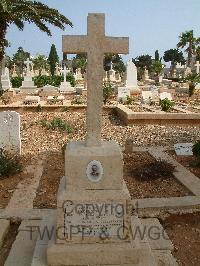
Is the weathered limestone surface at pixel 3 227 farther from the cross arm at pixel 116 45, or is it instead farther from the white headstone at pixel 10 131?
the white headstone at pixel 10 131

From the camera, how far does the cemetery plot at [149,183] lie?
17.9 feet

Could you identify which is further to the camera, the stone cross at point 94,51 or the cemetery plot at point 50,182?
the cemetery plot at point 50,182

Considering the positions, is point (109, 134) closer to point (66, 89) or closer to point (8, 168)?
point (8, 168)

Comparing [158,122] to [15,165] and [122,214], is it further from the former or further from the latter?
[122,214]

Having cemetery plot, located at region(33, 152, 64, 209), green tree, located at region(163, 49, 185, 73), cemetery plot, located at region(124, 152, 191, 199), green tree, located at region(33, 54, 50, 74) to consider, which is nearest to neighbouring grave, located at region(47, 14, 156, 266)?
cemetery plot, located at region(33, 152, 64, 209)

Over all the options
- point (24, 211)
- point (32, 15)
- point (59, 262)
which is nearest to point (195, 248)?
point (59, 262)

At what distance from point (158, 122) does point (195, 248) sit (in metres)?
8.27

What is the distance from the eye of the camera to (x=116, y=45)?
335 centimetres

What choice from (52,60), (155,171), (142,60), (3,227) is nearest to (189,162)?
(155,171)

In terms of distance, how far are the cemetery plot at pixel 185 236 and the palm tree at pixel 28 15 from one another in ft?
37.1

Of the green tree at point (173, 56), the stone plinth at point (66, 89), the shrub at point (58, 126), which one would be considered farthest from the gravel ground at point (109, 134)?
the green tree at point (173, 56)

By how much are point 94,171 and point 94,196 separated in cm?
24

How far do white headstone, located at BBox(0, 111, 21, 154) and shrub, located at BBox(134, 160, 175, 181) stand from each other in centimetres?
304

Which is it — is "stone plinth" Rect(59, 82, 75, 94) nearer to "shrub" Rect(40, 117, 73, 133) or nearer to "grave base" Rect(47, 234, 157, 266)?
"shrub" Rect(40, 117, 73, 133)
